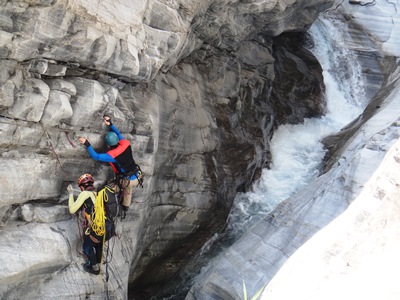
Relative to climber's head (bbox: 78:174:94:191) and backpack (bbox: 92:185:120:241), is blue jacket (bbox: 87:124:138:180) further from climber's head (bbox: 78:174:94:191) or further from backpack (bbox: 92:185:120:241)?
backpack (bbox: 92:185:120:241)

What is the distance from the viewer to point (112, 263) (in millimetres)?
9711

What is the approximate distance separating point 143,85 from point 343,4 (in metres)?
13.8

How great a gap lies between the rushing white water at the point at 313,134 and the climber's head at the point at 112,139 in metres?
5.44

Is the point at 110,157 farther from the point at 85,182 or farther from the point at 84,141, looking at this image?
the point at 85,182

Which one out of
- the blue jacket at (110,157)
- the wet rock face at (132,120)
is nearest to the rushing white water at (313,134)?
the wet rock face at (132,120)

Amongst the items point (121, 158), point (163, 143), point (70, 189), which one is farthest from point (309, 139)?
point (70, 189)

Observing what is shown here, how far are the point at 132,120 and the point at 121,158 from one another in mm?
1230

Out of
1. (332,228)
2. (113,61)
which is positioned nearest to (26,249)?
(113,61)

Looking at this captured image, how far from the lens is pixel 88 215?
8688 mm

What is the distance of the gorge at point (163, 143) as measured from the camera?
26.5 ft

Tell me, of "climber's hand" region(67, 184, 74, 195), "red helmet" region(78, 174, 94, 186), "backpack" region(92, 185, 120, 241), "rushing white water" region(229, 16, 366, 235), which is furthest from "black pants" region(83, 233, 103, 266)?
"rushing white water" region(229, 16, 366, 235)

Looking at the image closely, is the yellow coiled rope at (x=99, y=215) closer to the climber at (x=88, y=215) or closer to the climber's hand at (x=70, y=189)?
the climber at (x=88, y=215)

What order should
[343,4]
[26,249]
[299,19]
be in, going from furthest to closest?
[343,4]
[299,19]
[26,249]

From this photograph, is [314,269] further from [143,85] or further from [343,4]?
[343,4]
